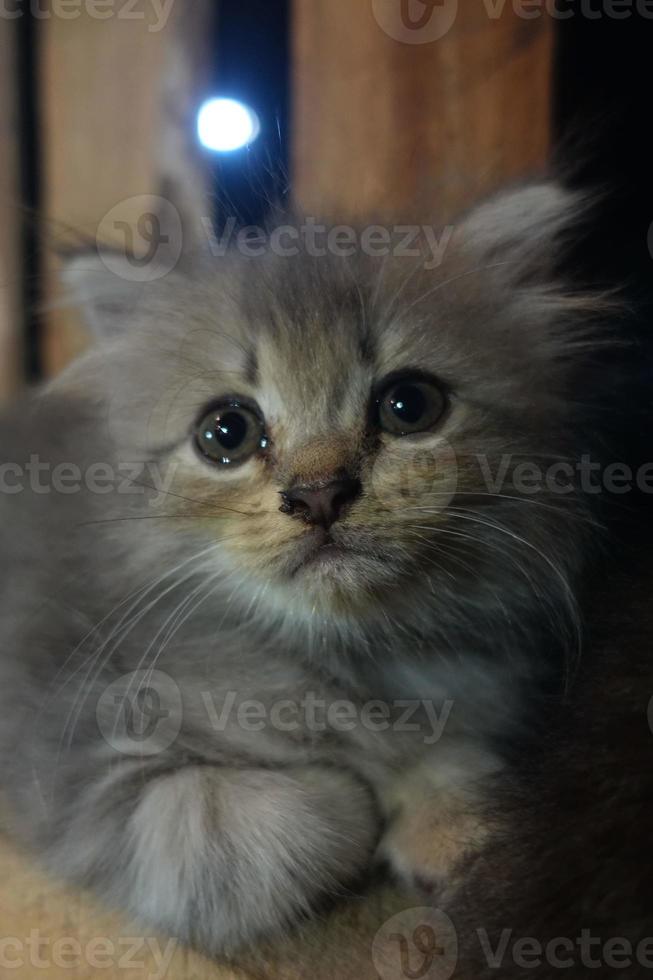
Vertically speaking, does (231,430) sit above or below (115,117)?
below

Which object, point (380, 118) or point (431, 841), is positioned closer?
point (431, 841)

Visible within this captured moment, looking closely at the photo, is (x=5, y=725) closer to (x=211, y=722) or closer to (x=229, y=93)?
(x=211, y=722)

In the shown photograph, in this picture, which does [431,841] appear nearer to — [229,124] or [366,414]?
[366,414]

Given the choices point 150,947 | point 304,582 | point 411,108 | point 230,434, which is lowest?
point 150,947

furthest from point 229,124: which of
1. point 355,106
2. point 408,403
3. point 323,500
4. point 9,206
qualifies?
point 323,500

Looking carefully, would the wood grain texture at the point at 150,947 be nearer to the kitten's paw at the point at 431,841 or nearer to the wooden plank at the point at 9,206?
the kitten's paw at the point at 431,841

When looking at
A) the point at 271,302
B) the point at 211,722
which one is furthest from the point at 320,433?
the point at 211,722

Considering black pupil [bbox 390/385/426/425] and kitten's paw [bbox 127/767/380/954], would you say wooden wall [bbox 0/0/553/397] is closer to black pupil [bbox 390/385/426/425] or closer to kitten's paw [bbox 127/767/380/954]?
black pupil [bbox 390/385/426/425]
